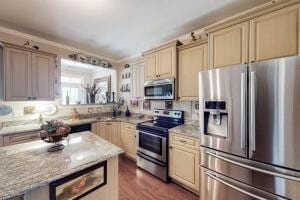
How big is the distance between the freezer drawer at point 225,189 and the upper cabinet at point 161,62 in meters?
1.67

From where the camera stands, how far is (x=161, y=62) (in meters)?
2.89

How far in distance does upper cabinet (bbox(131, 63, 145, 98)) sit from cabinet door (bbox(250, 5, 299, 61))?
2403 mm

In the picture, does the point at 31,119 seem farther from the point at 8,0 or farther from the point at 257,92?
the point at 257,92

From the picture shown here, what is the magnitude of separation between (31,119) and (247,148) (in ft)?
11.8

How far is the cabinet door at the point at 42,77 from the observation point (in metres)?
2.68

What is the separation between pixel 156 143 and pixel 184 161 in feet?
1.92

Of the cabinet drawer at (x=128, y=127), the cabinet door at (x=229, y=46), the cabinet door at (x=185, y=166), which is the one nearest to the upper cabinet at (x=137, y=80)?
the cabinet drawer at (x=128, y=127)

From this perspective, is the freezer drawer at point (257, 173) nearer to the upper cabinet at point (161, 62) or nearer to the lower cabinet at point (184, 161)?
the lower cabinet at point (184, 161)

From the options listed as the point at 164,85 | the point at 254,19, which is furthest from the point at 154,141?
the point at 254,19

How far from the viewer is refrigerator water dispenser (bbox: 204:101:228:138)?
5.46 ft

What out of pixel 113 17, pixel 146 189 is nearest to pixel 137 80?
pixel 113 17

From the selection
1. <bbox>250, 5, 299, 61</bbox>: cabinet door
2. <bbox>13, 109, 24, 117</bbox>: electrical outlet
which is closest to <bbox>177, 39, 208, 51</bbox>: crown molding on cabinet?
<bbox>250, 5, 299, 61</bbox>: cabinet door

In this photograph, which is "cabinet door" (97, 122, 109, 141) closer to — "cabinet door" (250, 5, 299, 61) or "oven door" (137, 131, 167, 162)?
"oven door" (137, 131, 167, 162)

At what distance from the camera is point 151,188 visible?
7.70ft
